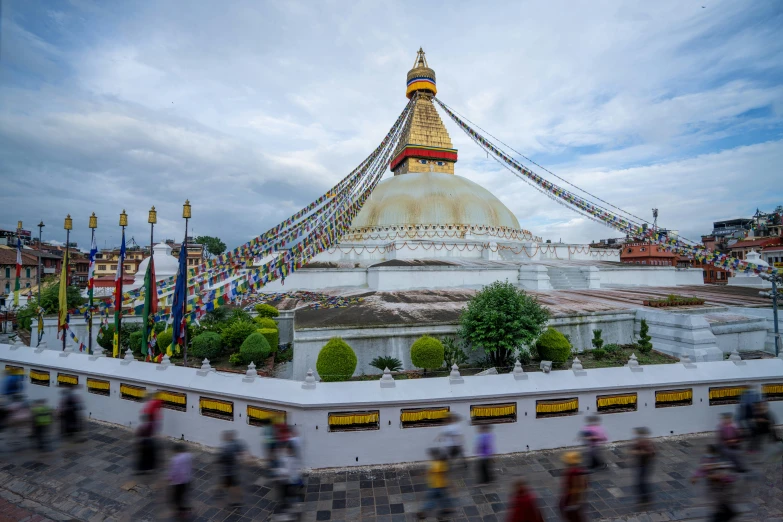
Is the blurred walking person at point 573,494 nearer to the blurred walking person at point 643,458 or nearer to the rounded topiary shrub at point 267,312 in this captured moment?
the blurred walking person at point 643,458

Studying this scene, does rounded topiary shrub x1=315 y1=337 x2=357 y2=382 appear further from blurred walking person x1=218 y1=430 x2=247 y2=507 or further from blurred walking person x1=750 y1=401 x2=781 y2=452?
blurred walking person x1=750 y1=401 x2=781 y2=452

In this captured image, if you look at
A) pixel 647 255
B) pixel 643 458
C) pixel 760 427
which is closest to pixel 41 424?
pixel 643 458

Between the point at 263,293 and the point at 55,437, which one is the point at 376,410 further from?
the point at 263,293

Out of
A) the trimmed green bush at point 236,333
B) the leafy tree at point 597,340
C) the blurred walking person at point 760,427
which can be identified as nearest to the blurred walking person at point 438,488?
the blurred walking person at point 760,427

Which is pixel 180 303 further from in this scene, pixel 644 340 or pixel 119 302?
pixel 644 340

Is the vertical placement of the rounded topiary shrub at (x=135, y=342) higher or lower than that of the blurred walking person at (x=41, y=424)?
higher

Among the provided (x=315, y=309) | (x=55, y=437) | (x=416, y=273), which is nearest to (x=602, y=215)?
(x=416, y=273)

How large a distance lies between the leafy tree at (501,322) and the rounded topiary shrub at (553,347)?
31 cm

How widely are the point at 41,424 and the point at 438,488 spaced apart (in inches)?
259

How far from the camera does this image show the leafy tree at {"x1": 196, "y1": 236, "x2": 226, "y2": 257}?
54.9 m

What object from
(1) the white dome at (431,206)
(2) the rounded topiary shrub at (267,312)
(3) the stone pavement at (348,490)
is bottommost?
(3) the stone pavement at (348,490)

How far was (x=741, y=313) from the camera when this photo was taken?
12.2 meters

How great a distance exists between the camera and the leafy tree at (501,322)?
8.40m

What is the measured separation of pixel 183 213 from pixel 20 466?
575cm
